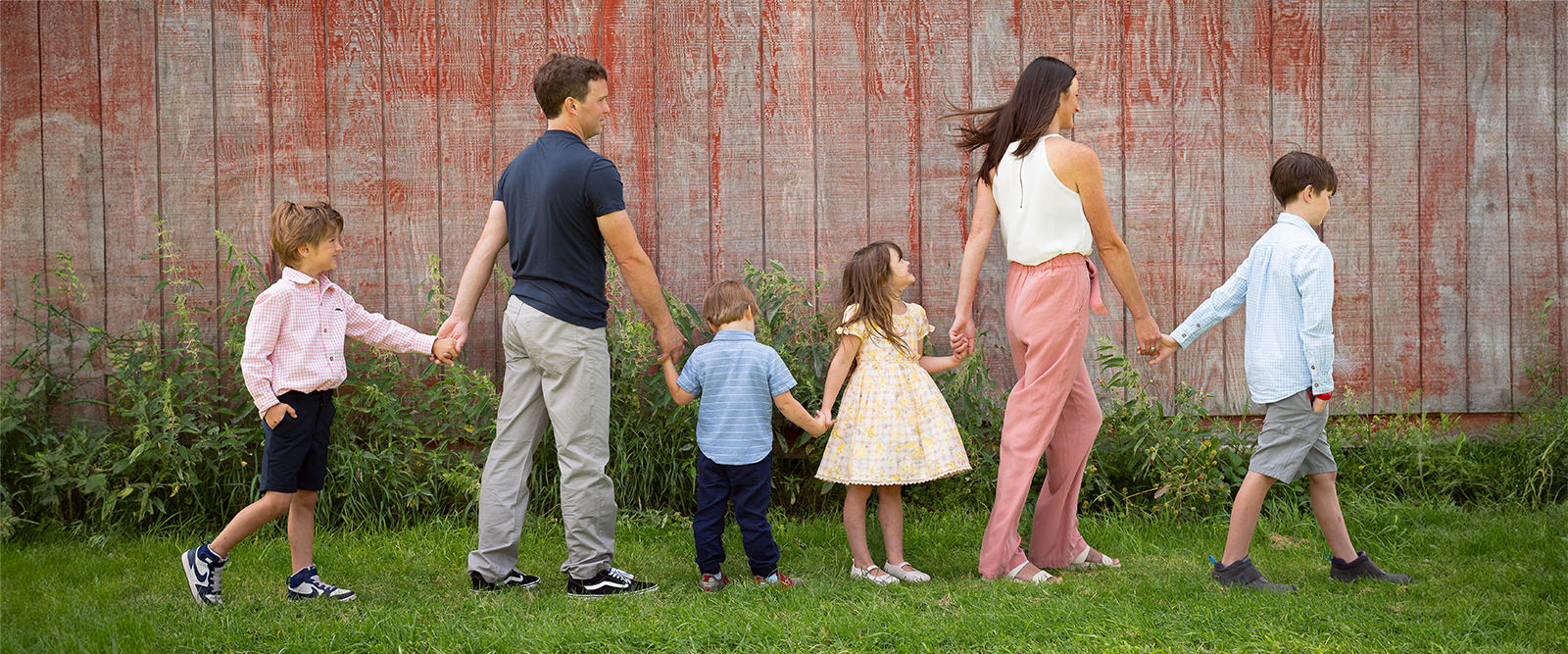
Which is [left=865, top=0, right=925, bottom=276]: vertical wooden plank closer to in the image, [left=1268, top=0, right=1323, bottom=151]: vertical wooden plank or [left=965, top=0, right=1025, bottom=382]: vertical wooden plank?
[left=965, top=0, right=1025, bottom=382]: vertical wooden plank

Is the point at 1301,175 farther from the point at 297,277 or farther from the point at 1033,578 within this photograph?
the point at 297,277

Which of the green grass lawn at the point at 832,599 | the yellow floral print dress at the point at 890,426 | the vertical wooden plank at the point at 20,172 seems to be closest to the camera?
the green grass lawn at the point at 832,599

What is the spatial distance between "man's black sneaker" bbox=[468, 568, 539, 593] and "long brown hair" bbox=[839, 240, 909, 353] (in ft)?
4.58

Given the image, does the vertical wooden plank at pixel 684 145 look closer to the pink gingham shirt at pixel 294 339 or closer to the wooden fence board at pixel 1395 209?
the pink gingham shirt at pixel 294 339

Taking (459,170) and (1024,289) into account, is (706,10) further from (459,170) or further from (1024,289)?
(1024,289)

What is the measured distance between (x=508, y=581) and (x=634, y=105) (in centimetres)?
213

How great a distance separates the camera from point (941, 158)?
4.63 meters

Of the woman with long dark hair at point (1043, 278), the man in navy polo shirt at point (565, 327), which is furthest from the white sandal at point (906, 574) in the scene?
the man in navy polo shirt at point (565, 327)

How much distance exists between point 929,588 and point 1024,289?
3.42 feet

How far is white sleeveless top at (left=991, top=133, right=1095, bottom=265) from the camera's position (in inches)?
135

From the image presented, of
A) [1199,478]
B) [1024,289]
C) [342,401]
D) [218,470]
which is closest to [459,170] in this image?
[342,401]

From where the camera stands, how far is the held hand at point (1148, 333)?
3.58 meters

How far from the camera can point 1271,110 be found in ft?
→ 15.3

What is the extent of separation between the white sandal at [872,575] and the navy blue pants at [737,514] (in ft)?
0.96
